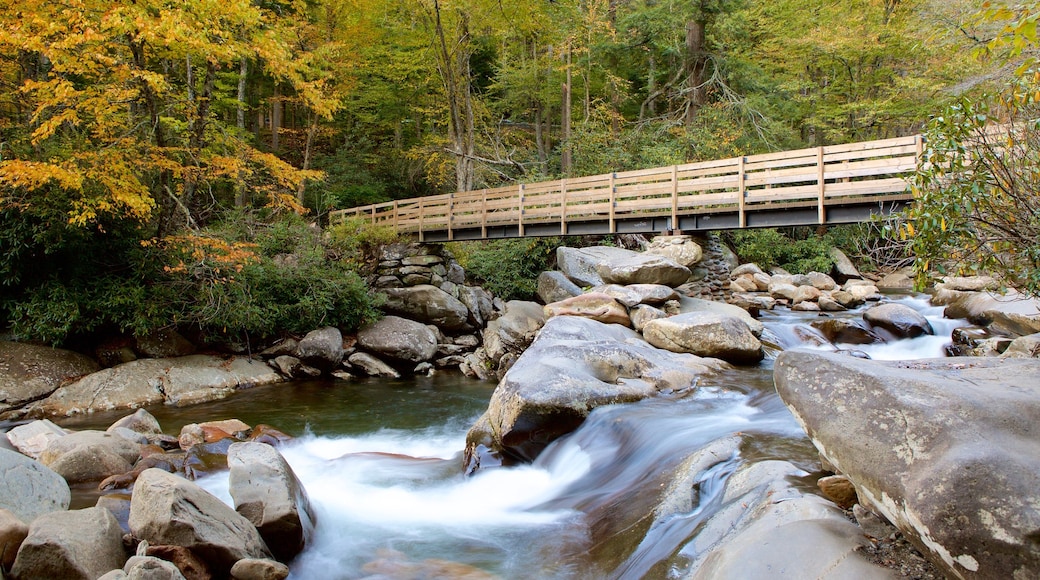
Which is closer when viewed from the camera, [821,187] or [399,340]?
[821,187]

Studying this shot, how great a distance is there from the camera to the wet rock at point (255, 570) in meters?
4.28

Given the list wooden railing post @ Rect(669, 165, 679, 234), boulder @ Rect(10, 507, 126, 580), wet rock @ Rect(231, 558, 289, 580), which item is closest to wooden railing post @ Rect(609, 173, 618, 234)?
wooden railing post @ Rect(669, 165, 679, 234)

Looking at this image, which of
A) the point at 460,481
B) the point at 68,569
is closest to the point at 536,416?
the point at 460,481

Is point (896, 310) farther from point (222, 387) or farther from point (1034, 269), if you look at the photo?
point (222, 387)

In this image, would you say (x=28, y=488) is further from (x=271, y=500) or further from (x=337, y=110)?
(x=337, y=110)

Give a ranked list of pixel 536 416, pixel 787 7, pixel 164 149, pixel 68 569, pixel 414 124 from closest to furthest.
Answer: pixel 68 569, pixel 536 416, pixel 164 149, pixel 787 7, pixel 414 124

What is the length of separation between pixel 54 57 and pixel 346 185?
55.4 ft

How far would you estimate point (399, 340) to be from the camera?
15234mm

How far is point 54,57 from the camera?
Result: 31.1 ft

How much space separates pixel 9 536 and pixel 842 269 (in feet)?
85.2

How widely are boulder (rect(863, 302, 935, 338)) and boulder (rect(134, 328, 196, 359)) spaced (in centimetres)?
1411

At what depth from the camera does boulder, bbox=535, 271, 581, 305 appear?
18156 mm

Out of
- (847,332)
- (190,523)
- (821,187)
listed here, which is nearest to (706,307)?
(847,332)

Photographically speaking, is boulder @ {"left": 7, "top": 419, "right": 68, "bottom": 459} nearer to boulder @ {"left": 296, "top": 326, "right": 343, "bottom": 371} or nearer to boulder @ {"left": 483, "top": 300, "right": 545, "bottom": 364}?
boulder @ {"left": 296, "top": 326, "right": 343, "bottom": 371}
